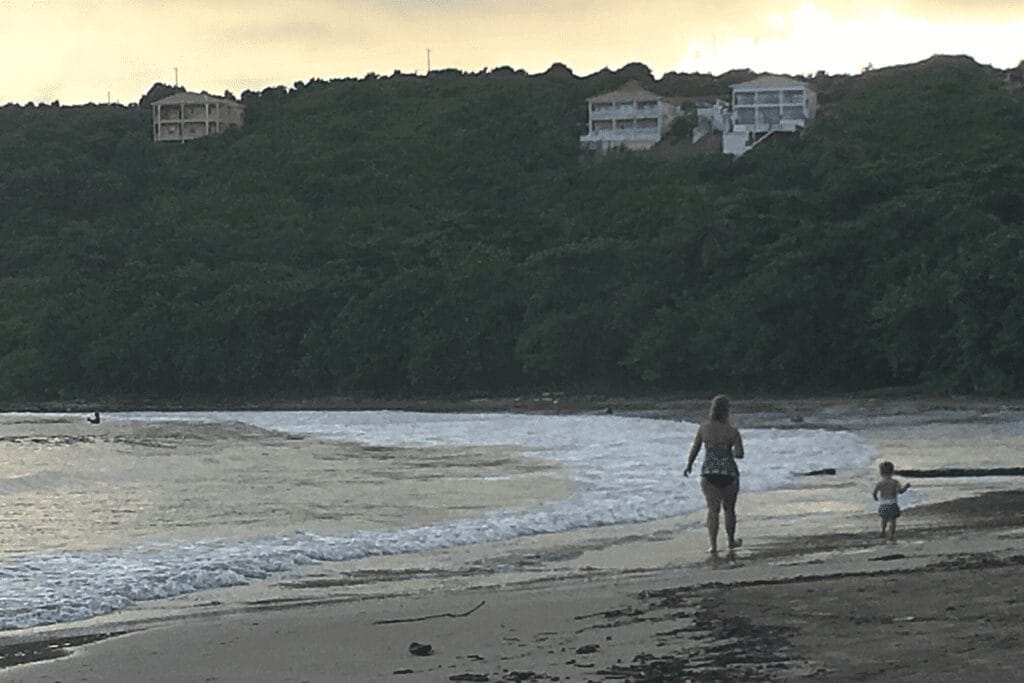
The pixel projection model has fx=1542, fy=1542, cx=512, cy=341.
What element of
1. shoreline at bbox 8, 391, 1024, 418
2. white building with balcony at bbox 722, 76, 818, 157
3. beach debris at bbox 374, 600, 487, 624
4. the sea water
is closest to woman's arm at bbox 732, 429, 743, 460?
the sea water

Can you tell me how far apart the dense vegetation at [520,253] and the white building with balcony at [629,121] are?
170 cm

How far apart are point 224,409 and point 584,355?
16.5 meters

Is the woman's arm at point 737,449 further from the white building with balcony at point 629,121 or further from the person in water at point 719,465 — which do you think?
the white building with balcony at point 629,121

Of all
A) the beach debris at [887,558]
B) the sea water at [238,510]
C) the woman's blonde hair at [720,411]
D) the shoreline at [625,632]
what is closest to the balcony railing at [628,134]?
the sea water at [238,510]

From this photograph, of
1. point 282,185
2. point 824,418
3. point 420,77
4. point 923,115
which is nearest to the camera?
point 824,418

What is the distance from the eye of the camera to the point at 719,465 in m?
11.9

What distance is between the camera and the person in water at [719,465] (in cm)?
1183

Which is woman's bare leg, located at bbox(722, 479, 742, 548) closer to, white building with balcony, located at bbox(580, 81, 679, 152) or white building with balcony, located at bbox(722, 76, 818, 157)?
white building with balcony, located at bbox(722, 76, 818, 157)

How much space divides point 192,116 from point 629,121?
37.1 meters

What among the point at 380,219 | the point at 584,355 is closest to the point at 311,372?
the point at 584,355

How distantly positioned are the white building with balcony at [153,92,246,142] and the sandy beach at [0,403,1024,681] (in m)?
105

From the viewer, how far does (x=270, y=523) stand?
15844mm

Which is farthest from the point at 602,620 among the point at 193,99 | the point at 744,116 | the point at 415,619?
the point at 193,99

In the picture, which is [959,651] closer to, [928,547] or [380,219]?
[928,547]
